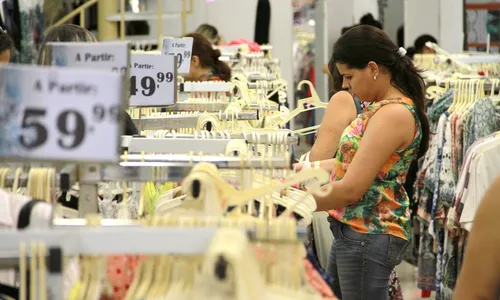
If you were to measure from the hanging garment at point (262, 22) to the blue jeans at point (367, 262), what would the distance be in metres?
8.62

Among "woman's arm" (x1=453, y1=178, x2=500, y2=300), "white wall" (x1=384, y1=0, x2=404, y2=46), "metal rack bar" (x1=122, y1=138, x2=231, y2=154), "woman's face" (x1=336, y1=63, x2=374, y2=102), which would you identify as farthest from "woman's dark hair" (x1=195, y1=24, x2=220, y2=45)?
"woman's arm" (x1=453, y1=178, x2=500, y2=300)

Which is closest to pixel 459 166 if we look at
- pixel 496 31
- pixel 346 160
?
pixel 346 160

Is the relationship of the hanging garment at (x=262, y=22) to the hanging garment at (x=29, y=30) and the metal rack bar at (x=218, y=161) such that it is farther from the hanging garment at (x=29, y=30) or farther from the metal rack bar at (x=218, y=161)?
the metal rack bar at (x=218, y=161)

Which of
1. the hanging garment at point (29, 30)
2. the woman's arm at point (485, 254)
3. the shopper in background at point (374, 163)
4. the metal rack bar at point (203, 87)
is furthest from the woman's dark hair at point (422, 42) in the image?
the woman's arm at point (485, 254)

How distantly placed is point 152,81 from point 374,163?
101 cm

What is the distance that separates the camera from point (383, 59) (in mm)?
3217

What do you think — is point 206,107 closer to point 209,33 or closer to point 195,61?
point 195,61

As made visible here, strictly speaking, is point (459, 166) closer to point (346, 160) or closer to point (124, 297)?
point (346, 160)

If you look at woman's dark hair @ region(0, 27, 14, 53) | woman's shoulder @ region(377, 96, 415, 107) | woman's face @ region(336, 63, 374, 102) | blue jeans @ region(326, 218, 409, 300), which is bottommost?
blue jeans @ region(326, 218, 409, 300)

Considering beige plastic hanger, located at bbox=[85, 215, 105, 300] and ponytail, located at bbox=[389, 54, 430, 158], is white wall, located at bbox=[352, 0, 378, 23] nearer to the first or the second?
ponytail, located at bbox=[389, 54, 430, 158]

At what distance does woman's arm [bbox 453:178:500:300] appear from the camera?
1.93 meters

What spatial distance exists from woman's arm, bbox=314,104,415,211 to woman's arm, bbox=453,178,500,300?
1.09 metres

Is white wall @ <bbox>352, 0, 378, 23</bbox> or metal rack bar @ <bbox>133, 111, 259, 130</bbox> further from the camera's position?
white wall @ <bbox>352, 0, 378, 23</bbox>

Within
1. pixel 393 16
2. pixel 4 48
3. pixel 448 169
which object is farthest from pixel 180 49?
pixel 393 16
